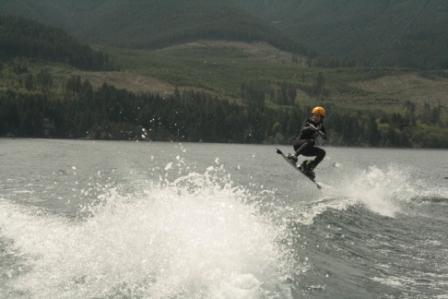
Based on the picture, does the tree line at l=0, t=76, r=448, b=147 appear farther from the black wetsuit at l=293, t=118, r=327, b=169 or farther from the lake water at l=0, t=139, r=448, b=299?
the lake water at l=0, t=139, r=448, b=299

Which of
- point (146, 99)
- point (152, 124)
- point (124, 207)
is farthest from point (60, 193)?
point (146, 99)

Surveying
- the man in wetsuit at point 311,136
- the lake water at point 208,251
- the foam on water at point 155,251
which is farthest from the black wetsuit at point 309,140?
the foam on water at point 155,251

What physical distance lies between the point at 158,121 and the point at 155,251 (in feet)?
501

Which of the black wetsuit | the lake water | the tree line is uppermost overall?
the black wetsuit

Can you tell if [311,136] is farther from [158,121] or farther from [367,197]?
[158,121]

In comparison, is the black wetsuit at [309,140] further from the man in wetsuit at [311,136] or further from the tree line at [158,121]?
the tree line at [158,121]

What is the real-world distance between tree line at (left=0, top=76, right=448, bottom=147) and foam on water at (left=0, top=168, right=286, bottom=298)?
135 metres

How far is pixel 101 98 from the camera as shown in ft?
561

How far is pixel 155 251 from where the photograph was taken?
14.4 metres

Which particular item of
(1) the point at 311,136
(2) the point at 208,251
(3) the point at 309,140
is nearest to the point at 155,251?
(2) the point at 208,251

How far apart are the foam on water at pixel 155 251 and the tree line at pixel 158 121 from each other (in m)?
135

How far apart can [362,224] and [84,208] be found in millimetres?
9969

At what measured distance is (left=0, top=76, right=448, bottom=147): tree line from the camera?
6019 inches

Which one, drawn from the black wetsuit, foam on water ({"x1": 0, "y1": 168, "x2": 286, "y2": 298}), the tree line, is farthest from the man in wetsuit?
the tree line
